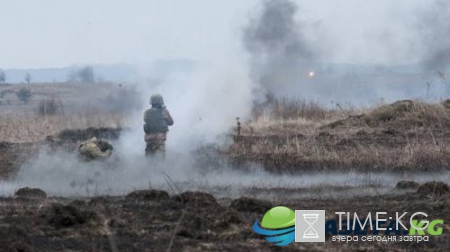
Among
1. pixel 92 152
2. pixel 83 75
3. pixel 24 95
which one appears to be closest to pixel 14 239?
pixel 92 152

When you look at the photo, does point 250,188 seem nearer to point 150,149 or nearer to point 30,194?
point 150,149

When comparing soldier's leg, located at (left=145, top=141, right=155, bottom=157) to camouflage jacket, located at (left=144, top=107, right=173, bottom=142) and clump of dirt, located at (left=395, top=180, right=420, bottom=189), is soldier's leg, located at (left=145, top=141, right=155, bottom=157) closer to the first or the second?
camouflage jacket, located at (left=144, top=107, right=173, bottom=142)

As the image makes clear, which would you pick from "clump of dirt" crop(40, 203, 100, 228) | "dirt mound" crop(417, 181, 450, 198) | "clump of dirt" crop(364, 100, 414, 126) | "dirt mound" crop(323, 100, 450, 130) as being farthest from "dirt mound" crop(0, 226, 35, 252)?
"clump of dirt" crop(364, 100, 414, 126)

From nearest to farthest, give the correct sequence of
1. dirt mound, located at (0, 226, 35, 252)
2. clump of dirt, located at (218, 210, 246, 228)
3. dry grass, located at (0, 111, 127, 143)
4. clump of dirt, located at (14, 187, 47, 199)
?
1. dirt mound, located at (0, 226, 35, 252)
2. clump of dirt, located at (218, 210, 246, 228)
3. clump of dirt, located at (14, 187, 47, 199)
4. dry grass, located at (0, 111, 127, 143)

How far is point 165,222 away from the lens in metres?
9.12

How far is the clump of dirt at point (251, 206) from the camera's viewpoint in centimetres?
978

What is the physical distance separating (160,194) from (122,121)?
13003mm

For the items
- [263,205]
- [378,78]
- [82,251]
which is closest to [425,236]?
[263,205]

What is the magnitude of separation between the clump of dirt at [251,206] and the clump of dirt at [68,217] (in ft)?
6.59

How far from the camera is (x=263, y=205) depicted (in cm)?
986

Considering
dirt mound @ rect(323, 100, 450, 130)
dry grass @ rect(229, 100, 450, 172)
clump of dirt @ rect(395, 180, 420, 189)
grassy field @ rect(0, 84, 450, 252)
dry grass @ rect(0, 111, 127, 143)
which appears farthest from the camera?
dry grass @ rect(0, 111, 127, 143)

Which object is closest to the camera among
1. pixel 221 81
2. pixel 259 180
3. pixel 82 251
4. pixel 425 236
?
pixel 82 251

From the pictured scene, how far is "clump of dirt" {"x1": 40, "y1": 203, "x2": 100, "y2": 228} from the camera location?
8.84 m

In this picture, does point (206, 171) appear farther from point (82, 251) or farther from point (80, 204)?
point (82, 251)
